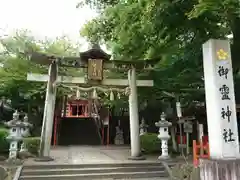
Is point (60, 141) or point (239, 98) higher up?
point (239, 98)

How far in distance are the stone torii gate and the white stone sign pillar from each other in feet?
15.1

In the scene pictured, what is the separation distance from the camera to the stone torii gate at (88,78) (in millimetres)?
10586

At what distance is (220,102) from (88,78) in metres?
6.00

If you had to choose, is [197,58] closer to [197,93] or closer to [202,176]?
[197,93]

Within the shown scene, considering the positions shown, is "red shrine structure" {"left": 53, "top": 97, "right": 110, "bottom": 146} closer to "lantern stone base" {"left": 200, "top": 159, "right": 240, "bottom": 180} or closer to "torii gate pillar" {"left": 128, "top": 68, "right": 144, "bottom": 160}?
"torii gate pillar" {"left": 128, "top": 68, "right": 144, "bottom": 160}

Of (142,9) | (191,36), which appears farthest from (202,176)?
(191,36)

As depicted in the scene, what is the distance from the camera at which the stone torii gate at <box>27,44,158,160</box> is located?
10.6 meters

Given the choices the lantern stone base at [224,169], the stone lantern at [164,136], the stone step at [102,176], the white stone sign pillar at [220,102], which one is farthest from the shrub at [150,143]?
the lantern stone base at [224,169]

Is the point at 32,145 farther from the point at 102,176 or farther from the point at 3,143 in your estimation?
the point at 102,176

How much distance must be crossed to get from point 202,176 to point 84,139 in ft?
46.3

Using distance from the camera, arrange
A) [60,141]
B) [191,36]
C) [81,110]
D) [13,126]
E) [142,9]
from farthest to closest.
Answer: [81,110] < [60,141] < [191,36] < [13,126] < [142,9]

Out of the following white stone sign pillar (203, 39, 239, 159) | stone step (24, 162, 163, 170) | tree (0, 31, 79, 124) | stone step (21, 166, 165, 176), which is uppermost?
tree (0, 31, 79, 124)

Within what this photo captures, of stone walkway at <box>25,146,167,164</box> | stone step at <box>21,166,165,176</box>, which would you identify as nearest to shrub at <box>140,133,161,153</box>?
stone walkway at <box>25,146,167,164</box>

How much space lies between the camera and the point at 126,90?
11.7 metres
